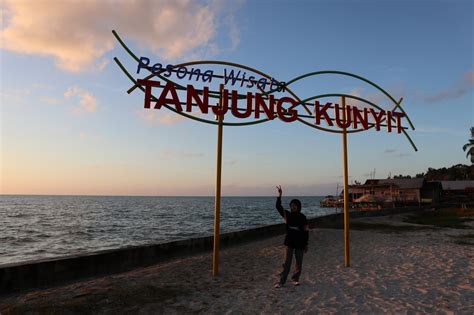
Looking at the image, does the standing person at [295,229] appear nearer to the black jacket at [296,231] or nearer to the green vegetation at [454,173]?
the black jacket at [296,231]

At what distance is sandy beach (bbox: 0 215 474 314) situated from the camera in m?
6.32

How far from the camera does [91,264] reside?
9.99m

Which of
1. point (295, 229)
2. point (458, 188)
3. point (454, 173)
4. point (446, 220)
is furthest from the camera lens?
point (454, 173)

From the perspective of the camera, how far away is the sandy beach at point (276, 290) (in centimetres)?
632

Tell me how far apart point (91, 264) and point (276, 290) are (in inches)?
223

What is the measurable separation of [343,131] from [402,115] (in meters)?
2.38

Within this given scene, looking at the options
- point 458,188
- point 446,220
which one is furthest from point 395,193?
point 446,220

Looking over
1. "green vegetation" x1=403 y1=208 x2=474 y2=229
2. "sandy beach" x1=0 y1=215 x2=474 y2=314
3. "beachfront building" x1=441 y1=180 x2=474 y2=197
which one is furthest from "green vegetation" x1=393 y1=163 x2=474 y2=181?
"sandy beach" x1=0 y1=215 x2=474 y2=314

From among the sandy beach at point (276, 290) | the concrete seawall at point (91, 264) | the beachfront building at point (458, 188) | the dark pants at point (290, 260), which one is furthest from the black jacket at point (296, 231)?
the beachfront building at point (458, 188)

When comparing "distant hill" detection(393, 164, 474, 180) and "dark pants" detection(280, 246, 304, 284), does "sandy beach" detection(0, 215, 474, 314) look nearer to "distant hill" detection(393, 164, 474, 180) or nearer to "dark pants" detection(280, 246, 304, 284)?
"dark pants" detection(280, 246, 304, 284)

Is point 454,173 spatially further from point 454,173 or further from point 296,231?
point 296,231

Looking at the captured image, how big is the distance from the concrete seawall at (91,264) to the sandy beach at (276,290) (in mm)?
532

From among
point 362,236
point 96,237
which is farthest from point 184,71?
point 96,237

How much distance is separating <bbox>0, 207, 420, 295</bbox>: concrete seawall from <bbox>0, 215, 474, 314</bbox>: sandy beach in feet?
1.75
